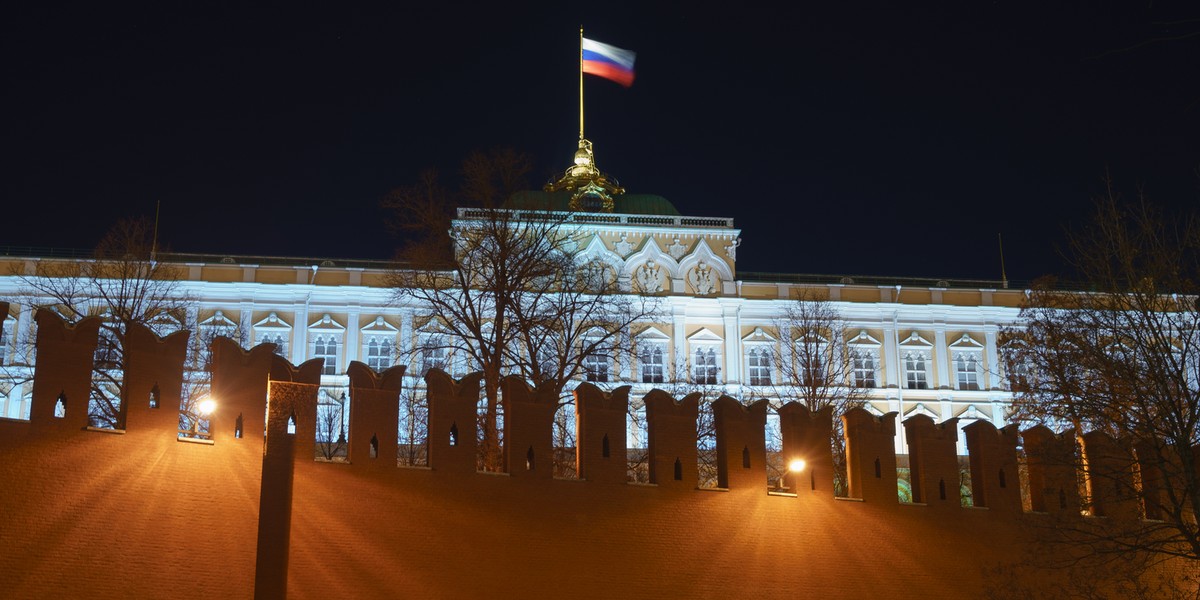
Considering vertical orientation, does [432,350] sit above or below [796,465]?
above

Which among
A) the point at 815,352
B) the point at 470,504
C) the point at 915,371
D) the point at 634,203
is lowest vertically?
the point at 470,504

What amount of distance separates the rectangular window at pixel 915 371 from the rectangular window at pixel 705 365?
9503 mm

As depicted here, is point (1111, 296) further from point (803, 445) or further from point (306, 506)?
point (306, 506)

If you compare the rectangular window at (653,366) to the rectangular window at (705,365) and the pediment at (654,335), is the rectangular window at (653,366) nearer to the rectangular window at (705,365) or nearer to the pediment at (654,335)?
the pediment at (654,335)

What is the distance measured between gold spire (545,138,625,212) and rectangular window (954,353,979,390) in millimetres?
18070

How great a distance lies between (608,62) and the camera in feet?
172

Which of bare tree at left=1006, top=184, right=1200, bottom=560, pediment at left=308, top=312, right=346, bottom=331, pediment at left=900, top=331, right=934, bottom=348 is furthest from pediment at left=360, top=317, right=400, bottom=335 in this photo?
bare tree at left=1006, top=184, right=1200, bottom=560

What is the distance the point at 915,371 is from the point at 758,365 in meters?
7.94

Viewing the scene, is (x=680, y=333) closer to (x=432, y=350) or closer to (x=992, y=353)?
(x=992, y=353)

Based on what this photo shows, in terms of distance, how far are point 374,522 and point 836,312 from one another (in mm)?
47986

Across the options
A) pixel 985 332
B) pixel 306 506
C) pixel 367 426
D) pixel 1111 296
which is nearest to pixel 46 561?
pixel 306 506

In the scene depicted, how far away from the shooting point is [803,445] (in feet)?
69.9

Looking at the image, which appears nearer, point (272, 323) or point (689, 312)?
point (272, 323)

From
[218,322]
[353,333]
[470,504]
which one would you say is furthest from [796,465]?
[353,333]
